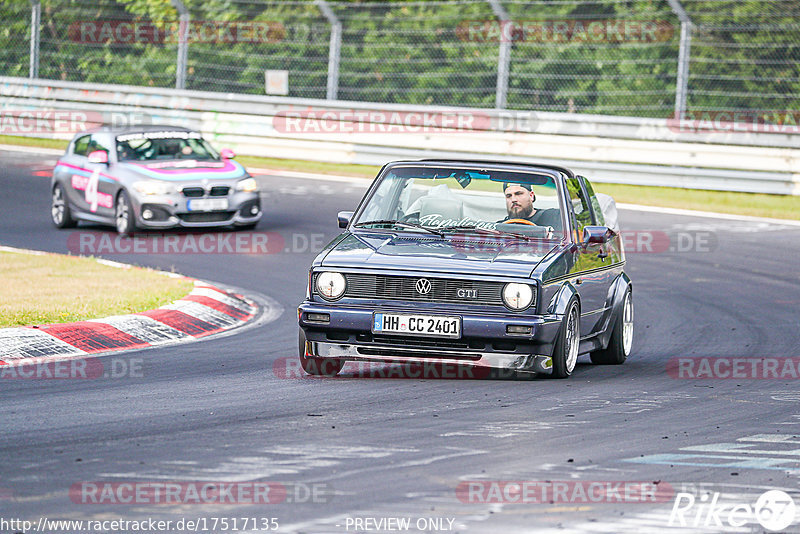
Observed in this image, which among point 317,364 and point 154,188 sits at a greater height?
point 154,188

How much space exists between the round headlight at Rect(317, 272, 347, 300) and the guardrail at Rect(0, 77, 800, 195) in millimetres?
13301

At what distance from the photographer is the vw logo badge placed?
8.66 meters

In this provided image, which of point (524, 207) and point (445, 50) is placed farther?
point (445, 50)

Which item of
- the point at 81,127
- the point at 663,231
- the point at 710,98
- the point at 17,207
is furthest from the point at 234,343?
the point at 81,127

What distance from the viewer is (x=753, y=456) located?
6.63 m

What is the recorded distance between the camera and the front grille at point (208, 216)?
17.2 metres

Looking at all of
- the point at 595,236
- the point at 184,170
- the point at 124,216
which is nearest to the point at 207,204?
the point at 184,170

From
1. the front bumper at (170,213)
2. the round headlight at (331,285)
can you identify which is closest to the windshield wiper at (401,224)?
the round headlight at (331,285)

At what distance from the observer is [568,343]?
9031mm

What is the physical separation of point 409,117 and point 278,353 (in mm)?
14240

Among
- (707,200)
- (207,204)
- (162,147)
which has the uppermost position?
(162,147)

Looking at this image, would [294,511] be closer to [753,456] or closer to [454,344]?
[753,456]

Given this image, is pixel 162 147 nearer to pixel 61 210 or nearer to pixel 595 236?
pixel 61 210

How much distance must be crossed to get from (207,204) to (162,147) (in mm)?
1429
